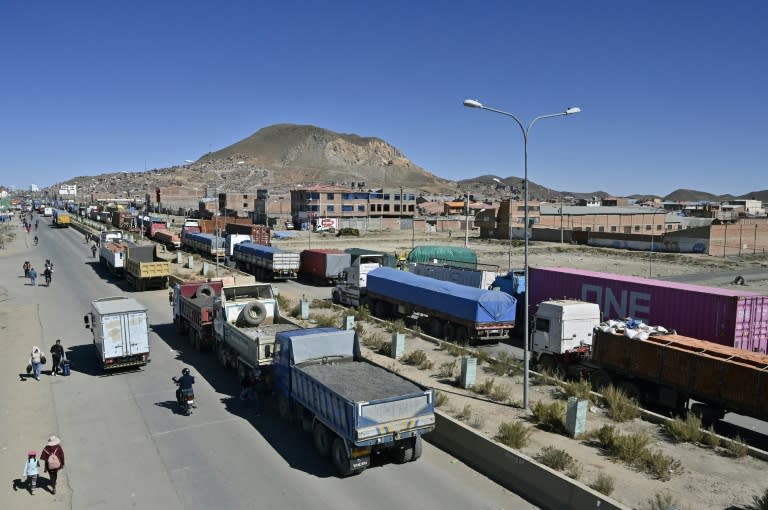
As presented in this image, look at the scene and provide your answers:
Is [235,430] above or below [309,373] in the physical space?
below

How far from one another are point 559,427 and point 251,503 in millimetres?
7489

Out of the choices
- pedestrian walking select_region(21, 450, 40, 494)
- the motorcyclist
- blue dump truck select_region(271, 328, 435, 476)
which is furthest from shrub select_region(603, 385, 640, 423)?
pedestrian walking select_region(21, 450, 40, 494)

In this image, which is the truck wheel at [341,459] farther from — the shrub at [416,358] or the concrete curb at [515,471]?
the shrub at [416,358]

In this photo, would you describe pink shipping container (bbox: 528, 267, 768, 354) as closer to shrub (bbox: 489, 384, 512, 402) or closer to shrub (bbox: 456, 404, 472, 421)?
shrub (bbox: 489, 384, 512, 402)

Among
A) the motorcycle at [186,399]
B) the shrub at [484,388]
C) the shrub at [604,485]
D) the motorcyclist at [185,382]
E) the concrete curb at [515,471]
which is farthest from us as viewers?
Answer: the shrub at [484,388]

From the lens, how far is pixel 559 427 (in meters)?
14.1

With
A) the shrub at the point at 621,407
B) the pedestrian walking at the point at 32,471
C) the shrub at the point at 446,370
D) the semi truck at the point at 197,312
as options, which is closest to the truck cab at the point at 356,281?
the semi truck at the point at 197,312

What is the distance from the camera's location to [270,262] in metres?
43.1

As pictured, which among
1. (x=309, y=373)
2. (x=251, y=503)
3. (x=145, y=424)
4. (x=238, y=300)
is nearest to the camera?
(x=251, y=503)

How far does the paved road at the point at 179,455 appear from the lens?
11125 millimetres

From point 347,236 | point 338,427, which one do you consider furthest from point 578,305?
point 347,236

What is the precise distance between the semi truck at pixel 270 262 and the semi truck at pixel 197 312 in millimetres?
16735

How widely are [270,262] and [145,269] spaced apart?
9.13 m

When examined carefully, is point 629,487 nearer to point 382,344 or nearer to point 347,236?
point 382,344
